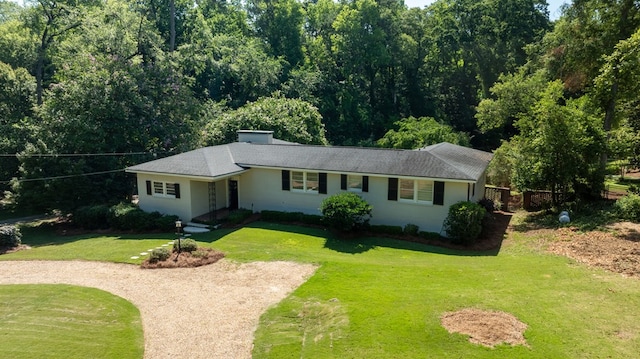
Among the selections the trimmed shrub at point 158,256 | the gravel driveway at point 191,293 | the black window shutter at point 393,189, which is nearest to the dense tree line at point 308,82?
the black window shutter at point 393,189

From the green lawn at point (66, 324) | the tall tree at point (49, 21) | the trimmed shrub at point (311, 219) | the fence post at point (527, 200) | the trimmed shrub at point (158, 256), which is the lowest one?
the green lawn at point (66, 324)

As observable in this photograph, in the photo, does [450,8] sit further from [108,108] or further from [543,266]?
[543,266]

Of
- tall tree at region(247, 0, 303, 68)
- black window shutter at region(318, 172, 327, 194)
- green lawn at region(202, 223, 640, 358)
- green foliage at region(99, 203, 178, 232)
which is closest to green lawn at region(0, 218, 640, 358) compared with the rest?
green lawn at region(202, 223, 640, 358)

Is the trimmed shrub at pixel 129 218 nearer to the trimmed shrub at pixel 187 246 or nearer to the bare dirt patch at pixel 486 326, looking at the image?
the trimmed shrub at pixel 187 246

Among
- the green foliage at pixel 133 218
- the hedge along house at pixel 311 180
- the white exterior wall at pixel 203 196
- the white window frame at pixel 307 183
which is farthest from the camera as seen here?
the white window frame at pixel 307 183

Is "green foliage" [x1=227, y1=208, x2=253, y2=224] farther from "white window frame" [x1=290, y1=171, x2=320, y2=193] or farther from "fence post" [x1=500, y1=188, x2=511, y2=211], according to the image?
"fence post" [x1=500, y1=188, x2=511, y2=211]

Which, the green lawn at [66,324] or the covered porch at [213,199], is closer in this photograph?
the green lawn at [66,324]

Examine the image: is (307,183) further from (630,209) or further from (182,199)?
(630,209)
